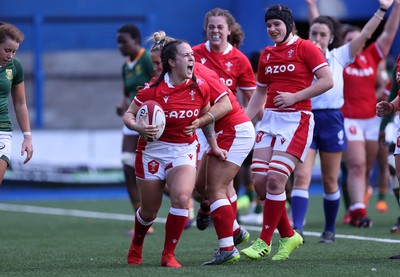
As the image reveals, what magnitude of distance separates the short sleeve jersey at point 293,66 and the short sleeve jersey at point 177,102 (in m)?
0.93

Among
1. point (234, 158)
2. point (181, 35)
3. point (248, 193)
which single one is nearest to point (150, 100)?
point (234, 158)

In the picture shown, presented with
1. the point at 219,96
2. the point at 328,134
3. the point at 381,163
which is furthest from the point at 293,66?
the point at 381,163

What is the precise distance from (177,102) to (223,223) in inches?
40.9

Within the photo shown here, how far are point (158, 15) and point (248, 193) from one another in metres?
10.5

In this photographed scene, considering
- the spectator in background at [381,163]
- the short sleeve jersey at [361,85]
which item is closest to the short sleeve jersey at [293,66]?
the short sleeve jersey at [361,85]

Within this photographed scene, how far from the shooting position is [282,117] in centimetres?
845

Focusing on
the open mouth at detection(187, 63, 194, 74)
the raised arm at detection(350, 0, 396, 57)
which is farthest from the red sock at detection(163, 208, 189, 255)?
the raised arm at detection(350, 0, 396, 57)

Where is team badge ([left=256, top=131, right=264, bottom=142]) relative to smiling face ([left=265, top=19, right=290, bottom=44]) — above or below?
below

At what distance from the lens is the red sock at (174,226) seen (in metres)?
7.71

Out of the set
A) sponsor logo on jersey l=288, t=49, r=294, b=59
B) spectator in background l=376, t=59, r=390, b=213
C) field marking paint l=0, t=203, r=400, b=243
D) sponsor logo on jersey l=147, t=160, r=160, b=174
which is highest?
sponsor logo on jersey l=288, t=49, r=294, b=59

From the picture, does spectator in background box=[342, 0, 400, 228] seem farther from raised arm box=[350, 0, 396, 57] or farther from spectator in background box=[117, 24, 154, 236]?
spectator in background box=[117, 24, 154, 236]

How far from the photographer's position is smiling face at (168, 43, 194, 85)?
769cm

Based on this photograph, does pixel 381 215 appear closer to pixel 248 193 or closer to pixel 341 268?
pixel 248 193

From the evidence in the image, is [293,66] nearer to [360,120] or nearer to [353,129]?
[353,129]
